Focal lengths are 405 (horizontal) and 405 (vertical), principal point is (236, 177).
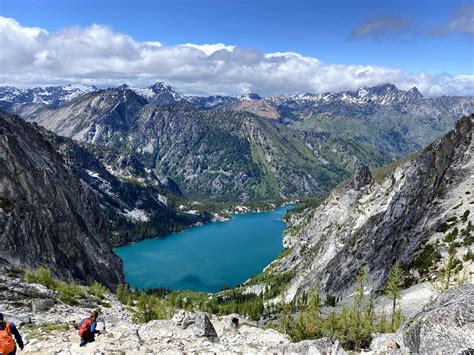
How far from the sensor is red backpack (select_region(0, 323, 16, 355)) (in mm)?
22359

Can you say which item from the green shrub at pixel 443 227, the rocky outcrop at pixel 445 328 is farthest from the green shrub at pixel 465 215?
the rocky outcrop at pixel 445 328

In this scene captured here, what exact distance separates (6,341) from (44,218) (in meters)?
70.5

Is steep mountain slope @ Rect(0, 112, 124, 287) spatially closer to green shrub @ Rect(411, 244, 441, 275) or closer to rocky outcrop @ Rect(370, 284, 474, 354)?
rocky outcrop @ Rect(370, 284, 474, 354)

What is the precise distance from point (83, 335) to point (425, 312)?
23815mm

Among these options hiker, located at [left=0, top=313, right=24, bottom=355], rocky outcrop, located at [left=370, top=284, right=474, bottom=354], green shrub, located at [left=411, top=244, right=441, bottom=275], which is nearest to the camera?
hiker, located at [left=0, top=313, right=24, bottom=355]

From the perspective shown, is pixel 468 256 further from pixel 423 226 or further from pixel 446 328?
pixel 446 328

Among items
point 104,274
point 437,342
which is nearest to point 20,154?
point 104,274

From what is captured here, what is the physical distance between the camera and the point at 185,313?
4150 cm

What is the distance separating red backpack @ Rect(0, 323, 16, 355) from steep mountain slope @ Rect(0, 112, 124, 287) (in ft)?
140

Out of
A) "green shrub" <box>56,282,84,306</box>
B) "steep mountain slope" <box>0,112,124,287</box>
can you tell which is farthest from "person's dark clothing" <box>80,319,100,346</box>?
"steep mountain slope" <box>0,112,124,287</box>

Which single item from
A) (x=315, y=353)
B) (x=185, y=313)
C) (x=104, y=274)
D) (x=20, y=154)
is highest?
(x=20, y=154)

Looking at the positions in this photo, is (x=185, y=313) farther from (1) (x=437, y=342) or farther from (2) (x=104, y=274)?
A: (2) (x=104, y=274)

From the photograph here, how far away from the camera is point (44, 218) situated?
8706 cm

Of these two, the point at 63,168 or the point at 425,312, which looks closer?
the point at 425,312
